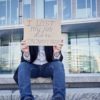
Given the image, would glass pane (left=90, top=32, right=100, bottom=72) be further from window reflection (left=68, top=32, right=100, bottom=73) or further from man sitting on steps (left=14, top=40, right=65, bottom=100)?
man sitting on steps (left=14, top=40, right=65, bottom=100)

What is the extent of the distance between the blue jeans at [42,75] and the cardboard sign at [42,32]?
244 mm

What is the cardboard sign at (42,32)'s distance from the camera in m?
3.57

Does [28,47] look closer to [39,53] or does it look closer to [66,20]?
[39,53]

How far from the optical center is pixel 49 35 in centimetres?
366

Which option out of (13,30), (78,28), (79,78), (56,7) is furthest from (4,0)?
(79,78)

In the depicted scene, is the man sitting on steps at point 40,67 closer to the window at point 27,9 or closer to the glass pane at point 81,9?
the glass pane at point 81,9

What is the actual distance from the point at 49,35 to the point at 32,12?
20.5 metres

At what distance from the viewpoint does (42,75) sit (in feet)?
11.7

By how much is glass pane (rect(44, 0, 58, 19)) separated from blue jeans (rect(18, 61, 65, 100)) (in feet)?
64.6

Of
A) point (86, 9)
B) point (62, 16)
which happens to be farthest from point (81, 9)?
point (62, 16)

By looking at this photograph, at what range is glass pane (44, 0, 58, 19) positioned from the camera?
76.0ft

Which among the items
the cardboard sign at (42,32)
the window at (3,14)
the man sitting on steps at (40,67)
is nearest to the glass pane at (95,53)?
the window at (3,14)

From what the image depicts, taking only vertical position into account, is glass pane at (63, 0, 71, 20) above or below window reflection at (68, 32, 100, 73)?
above

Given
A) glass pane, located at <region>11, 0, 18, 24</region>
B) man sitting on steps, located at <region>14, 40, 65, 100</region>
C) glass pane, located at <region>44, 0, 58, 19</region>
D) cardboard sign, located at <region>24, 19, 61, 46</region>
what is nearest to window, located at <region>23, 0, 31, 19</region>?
glass pane, located at <region>11, 0, 18, 24</region>
